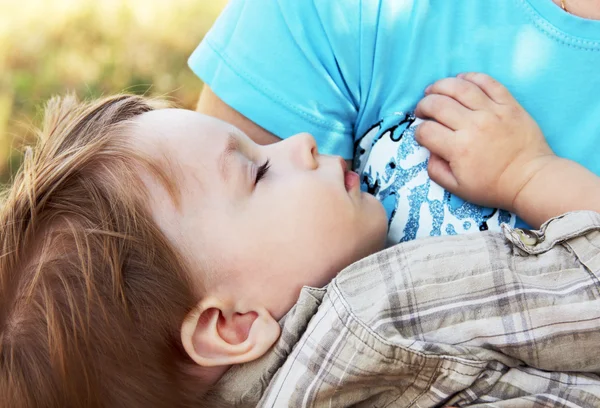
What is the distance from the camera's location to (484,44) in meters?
1.46

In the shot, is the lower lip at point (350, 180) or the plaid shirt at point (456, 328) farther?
the lower lip at point (350, 180)

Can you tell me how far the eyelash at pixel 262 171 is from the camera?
4.66 ft

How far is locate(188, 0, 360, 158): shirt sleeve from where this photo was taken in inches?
59.1

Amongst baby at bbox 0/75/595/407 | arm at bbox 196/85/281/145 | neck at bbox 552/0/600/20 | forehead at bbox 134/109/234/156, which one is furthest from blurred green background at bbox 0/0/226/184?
neck at bbox 552/0/600/20

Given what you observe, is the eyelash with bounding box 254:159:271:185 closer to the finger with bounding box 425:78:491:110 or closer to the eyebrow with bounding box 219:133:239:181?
the eyebrow with bounding box 219:133:239:181

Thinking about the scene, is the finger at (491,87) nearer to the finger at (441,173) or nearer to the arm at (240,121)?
the finger at (441,173)

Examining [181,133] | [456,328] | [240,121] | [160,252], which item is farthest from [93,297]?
[456,328]

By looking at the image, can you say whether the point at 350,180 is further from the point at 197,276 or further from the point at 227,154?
the point at 197,276

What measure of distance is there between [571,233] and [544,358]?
231 millimetres

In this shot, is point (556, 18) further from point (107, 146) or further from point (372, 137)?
point (107, 146)

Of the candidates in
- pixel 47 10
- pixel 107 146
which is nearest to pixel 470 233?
pixel 107 146

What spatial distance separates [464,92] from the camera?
1.44 m

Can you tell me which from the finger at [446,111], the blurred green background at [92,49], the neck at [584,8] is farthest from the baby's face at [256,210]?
the blurred green background at [92,49]

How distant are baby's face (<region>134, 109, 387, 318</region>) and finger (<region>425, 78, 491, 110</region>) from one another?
0.27 metres
